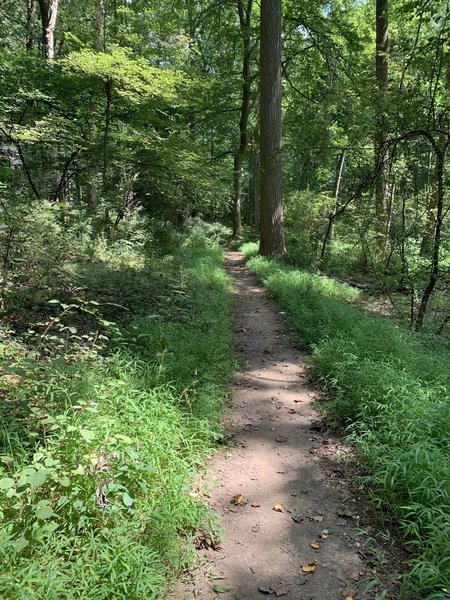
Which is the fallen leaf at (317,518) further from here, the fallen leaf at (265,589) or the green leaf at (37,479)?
the green leaf at (37,479)

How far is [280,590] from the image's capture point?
2383 mm

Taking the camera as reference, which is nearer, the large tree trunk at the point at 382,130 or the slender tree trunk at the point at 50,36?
the large tree trunk at the point at 382,130

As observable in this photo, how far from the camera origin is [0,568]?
1992 millimetres

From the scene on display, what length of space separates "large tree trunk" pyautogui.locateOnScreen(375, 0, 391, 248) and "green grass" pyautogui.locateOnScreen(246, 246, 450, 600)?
12.1ft

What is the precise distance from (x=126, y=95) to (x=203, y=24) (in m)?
8.75

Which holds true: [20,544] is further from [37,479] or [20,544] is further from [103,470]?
[103,470]

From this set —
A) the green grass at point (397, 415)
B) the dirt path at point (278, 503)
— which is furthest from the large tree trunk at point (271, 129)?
the dirt path at point (278, 503)

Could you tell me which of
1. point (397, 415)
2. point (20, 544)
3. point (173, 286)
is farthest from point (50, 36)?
point (20, 544)

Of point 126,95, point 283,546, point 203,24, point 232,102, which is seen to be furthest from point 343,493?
point 232,102

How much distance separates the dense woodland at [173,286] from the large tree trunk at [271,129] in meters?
0.06

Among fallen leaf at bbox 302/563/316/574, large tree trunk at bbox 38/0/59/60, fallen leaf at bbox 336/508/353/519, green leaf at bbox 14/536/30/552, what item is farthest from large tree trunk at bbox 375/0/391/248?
large tree trunk at bbox 38/0/59/60

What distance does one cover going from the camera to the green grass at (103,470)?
6.95 feet

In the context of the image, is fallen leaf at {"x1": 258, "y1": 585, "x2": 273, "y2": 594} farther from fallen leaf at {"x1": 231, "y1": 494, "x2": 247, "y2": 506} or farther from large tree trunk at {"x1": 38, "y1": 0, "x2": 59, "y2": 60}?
large tree trunk at {"x1": 38, "y1": 0, "x2": 59, "y2": 60}

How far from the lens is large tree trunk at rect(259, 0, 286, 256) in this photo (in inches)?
452
